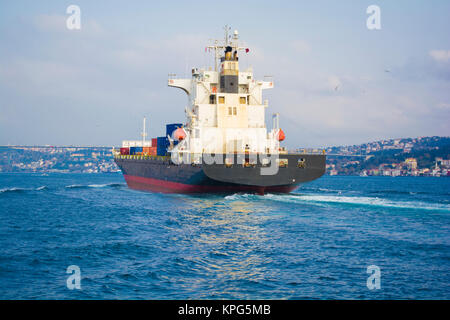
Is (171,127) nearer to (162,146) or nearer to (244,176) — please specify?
(162,146)

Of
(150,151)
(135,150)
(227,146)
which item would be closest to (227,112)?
(227,146)

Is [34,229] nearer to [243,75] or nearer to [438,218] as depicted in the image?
[438,218]

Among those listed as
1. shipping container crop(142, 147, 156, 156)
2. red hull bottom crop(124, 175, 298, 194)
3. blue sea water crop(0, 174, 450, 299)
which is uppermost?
shipping container crop(142, 147, 156, 156)

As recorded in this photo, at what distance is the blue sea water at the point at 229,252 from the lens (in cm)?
1345

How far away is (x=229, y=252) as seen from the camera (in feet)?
60.3

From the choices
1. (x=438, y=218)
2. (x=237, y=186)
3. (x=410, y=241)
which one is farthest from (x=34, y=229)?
(x=438, y=218)

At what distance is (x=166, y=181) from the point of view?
148 feet

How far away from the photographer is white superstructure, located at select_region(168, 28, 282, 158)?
41.6 m

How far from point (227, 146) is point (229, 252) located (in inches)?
943

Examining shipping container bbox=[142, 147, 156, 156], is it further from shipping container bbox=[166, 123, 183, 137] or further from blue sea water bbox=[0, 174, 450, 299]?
blue sea water bbox=[0, 174, 450, 299]

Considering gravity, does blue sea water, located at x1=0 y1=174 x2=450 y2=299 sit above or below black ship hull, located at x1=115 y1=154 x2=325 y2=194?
below

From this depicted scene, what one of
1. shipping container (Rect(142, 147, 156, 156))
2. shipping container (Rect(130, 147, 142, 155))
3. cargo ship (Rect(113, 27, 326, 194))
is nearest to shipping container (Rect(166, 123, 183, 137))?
cargo ship (Rect(113, 27, 326, 194))

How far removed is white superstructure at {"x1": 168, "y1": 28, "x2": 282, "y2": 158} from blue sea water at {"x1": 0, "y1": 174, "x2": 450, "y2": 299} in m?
10.7

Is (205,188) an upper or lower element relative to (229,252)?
upper
